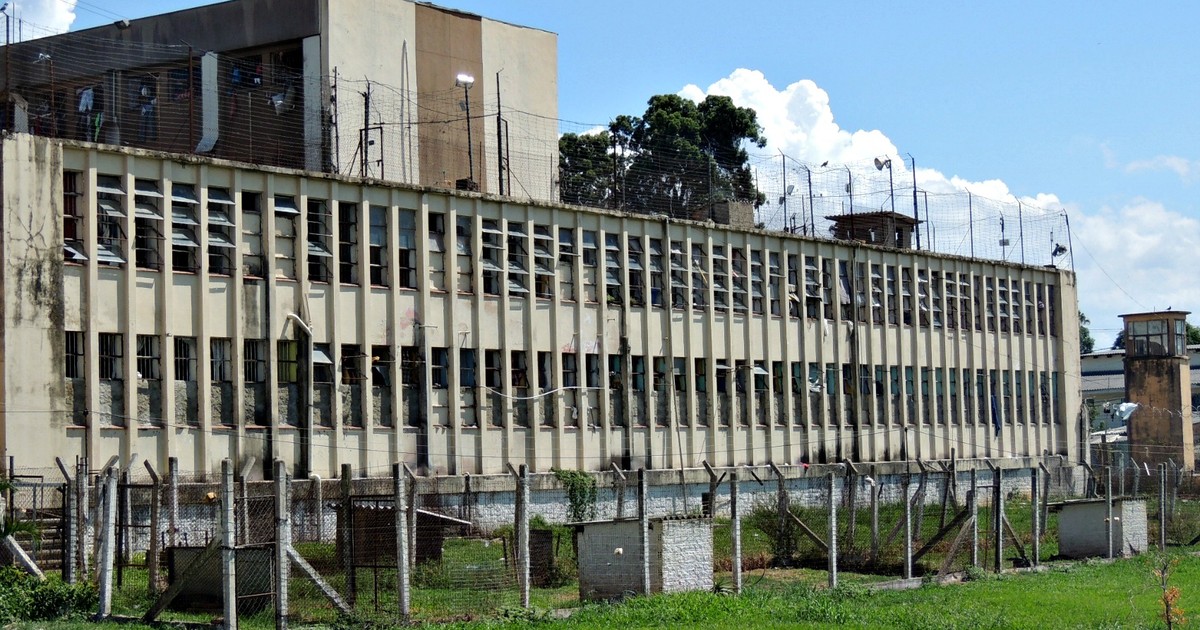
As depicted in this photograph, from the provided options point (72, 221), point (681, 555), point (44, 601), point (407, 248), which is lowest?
point (44, 601)

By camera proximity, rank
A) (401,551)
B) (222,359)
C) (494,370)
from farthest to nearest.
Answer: (494,370)
(222,359)
(401,551)

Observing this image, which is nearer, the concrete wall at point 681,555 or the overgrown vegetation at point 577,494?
the concrete wall at point 681,555

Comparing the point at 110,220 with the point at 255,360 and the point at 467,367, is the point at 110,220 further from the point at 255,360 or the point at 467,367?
the point at 467,367

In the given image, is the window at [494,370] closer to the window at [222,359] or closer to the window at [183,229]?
the window at [222,359]

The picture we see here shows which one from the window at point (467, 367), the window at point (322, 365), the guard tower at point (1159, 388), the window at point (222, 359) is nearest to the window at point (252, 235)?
the window at point (222, 359)

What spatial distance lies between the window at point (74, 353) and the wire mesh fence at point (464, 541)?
1.85 m

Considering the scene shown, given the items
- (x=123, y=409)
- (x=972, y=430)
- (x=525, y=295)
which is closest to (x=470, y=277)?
(x=525, y=295)

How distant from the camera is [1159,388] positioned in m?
58.0

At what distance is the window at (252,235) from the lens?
A: 99.2 feet

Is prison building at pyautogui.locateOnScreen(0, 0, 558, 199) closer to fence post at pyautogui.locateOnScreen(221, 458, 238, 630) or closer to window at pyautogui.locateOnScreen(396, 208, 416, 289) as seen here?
window at pyautogui.locateOnScreen(396, 208, 416, 289)

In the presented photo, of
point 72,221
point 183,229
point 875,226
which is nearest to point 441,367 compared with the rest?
point 183,229

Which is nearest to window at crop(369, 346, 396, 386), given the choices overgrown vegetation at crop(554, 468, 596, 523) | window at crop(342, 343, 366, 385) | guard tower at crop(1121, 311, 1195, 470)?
window at crop(342, 343, 366, 385)

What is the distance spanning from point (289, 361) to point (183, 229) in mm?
3591

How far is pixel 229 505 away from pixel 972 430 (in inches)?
1503
